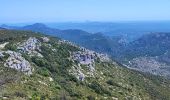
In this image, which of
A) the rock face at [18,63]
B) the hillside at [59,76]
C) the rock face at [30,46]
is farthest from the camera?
the rock face at [30,46]

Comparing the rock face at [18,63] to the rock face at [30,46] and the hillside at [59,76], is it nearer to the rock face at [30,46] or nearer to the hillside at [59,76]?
the hillside at [59,76]

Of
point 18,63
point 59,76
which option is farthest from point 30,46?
point 18,63

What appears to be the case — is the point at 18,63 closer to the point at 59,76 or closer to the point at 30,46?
the point at 59,76

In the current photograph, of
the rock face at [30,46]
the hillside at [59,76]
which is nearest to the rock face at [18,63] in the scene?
the hillside at [59,76]

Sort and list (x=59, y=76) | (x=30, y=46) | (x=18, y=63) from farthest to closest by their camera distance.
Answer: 1. (x=30, y=46)
2. (x=59, y=76)
3. (x=18, y=63)

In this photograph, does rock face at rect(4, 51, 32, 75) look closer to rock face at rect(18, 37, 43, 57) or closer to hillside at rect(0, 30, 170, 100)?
hillside at rect(0, 30, 170, 100)

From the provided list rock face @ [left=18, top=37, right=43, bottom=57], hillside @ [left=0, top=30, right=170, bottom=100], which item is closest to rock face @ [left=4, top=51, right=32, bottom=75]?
hillside @ [left=0, top=30, right=170, bottom=100]

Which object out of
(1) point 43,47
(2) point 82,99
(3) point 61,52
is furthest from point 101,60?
(2) point 82,99
